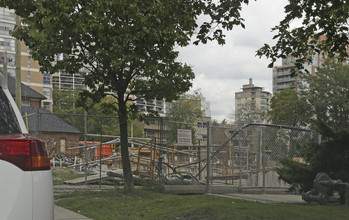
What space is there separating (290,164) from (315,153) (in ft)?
2.35

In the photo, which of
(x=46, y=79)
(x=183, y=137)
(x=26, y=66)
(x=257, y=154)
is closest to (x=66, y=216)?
(x=183, y=137)

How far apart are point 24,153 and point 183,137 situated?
12927 millimetres

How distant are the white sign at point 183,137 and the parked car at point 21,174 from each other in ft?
41.1

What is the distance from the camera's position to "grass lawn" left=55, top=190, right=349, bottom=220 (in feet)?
29.9

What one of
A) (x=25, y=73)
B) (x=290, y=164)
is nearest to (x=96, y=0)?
(x=290, y=164)

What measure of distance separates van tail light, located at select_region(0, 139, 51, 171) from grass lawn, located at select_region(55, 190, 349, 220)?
6.36 m

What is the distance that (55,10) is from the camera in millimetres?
11656

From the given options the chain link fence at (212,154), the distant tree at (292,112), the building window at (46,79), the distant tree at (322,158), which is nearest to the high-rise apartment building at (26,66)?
the building window at (46,79)

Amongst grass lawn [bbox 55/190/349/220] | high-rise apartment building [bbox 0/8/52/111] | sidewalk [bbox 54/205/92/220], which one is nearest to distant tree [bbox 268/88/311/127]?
grass lawn [bbox 55/190/349/220]

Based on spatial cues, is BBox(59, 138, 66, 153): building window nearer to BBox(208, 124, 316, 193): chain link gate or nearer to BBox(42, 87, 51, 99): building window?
BBox(208, 124, 316, 193): chain link gate

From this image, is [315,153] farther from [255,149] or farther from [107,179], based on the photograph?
[107,179]

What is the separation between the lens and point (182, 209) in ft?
32.4

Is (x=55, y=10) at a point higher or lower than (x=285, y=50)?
higher

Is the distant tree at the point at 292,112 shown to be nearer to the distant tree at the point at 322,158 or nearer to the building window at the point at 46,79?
the distant tree at the point at 322,158
